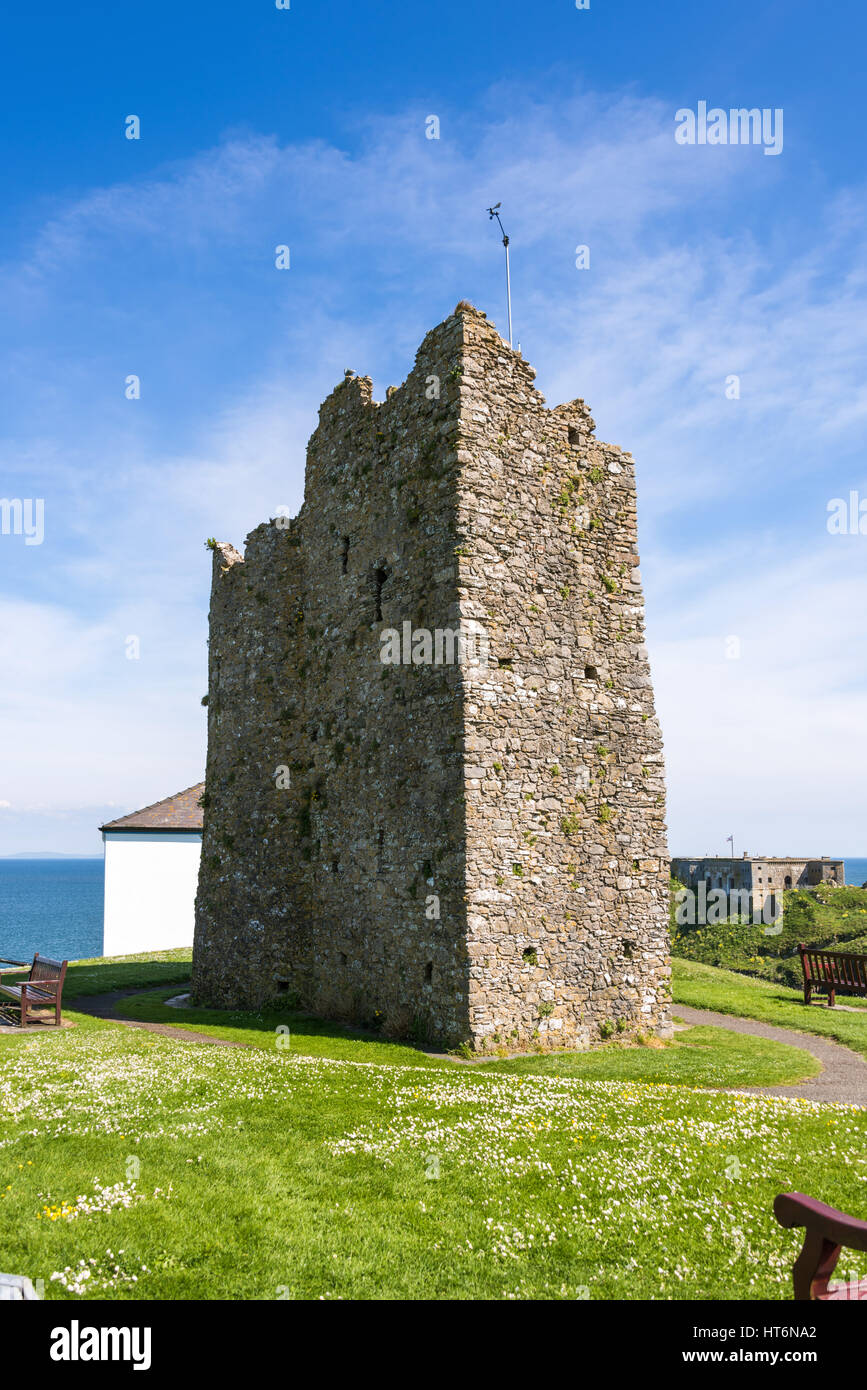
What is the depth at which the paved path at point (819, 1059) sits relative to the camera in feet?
33.0

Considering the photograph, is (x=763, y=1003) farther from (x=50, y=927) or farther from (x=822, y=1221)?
(x=50, y=927)

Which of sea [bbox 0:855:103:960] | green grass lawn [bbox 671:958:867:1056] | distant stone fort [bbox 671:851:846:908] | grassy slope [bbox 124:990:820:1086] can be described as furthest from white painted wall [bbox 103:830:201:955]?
distant stone fort [bbox 671:851:846:908]

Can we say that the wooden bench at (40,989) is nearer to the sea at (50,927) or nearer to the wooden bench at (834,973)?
the wooden bench at (834,973)

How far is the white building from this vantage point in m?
34.1

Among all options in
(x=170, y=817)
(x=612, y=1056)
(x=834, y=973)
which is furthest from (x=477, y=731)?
(x=170, y=817)

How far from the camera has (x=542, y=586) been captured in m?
14.2

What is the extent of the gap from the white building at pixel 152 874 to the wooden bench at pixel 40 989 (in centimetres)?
1816

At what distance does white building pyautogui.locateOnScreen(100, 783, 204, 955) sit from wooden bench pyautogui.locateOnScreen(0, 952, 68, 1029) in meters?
18.2

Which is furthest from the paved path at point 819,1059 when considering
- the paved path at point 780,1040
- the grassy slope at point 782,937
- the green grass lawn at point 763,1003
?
the grassy slope at point 782,937

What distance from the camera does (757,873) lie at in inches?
1987

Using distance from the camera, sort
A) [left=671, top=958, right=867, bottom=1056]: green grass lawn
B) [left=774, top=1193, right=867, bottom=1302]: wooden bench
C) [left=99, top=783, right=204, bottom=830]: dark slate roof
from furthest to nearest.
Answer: [left=99, top=783, right=204, bottom=830]: dark slate roof, [left=671, top=958, right=867, bottom=1056]: green grass lawn, [left=774, top=1193, right=867, bottom=1302]: wooden bench

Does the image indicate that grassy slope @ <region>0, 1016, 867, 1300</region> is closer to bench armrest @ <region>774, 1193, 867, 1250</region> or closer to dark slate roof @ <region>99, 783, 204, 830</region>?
bench armrest @ <region>774, 1193, 867, 1250</region>

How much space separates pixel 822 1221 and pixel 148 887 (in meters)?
34.9
